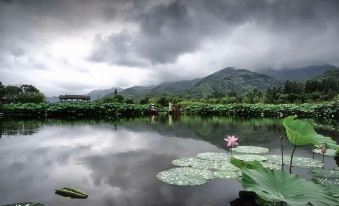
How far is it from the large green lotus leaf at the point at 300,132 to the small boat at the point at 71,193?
156 inches

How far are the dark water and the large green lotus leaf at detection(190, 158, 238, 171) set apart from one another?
73 cm

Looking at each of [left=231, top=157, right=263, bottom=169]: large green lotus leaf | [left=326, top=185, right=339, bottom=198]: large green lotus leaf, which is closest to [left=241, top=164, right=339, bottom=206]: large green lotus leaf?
[left=231, top=157, right=263, bottom=169]: large green lotus leaf

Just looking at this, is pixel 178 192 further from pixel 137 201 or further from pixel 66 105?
pixel 66 105

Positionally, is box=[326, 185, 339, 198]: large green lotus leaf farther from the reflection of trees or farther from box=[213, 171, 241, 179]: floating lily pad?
the reflection of trees

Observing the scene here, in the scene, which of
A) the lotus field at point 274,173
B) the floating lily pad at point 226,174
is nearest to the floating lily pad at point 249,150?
the lotus field at point 274,173

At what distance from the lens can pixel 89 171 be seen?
8109 mm

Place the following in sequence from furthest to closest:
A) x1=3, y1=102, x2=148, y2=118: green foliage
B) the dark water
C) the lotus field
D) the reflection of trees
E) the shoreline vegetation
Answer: x1=3, y1=102, x2=148, y2=118: green foliage → the shoreline vegetation → the reflection of trees → the dark water → the lotus field

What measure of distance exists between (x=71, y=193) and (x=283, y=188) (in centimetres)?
403

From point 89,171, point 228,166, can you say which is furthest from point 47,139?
point 228,166

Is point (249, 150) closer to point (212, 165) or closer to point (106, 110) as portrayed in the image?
point (212, 165)

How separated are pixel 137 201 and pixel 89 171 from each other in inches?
102

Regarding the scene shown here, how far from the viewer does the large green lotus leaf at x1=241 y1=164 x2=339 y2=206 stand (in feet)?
12.1

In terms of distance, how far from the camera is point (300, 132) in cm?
489

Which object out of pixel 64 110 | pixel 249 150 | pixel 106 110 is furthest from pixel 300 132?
pixel 64 110
